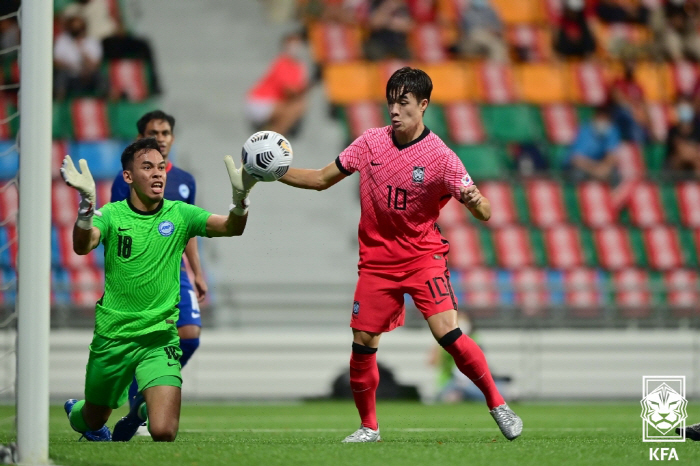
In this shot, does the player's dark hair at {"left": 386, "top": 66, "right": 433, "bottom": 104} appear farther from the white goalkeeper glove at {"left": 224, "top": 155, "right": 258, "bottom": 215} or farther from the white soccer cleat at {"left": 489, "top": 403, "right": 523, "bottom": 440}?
the white soccer cleat at {"left": 489, "top": 403, "right": 523, "bottom": 440}

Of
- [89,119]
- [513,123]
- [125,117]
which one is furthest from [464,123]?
[89,119]

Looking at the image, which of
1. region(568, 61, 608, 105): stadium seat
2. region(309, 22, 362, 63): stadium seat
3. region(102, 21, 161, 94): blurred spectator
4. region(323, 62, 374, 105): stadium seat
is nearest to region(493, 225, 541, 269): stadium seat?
region(568, 61, 608, 105): stadium seat

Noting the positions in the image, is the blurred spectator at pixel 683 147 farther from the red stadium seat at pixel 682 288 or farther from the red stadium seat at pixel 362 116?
the red stadium seat at pixel 362 116

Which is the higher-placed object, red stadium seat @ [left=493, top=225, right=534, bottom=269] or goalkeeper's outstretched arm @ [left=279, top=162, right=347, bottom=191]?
goalkeeper's outstretched arm @ [left=279, top=162, right=347, bottom=191]

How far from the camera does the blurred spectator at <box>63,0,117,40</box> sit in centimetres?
1640

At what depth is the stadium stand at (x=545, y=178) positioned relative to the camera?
46.9 feet

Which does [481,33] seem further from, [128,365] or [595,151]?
[128,365]

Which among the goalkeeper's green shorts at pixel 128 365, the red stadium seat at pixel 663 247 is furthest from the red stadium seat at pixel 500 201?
the goalkeeper's green shorts at pixel 128 365

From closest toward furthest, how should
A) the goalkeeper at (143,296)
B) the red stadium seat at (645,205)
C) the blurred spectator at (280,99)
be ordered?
the goalkeeper at (143,296) → the red stadium seat at (645,205) → the blurred spectator at (280,99)

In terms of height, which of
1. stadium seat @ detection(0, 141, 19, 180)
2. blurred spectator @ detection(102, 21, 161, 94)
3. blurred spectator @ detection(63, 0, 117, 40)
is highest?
blurred spectator @ detection(63, 0, 117, 40)

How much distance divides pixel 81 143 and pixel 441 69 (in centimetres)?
558

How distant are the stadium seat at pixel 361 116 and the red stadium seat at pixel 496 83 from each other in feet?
5.62

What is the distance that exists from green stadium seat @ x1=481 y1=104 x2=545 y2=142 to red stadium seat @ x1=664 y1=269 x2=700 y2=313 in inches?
112

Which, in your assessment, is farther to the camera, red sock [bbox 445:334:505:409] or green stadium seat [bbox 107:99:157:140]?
green stadium seat [bbox 107:99:157:140]
